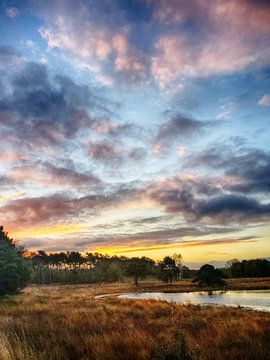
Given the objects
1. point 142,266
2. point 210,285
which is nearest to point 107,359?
point 210,285

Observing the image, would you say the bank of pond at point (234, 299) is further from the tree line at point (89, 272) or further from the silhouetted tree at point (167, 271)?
the silhouetted tree at point (167, 271)

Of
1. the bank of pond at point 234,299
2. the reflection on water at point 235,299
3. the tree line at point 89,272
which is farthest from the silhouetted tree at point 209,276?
the reflection on water at point 235,299

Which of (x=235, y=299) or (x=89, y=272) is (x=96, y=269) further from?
(x=235, y=299)

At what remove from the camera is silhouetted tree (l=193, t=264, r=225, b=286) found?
210 feet

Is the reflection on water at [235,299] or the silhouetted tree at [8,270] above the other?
the silhouetted tree at [8,270]

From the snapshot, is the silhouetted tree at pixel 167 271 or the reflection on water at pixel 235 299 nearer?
the reflection on water at pixel 235 299

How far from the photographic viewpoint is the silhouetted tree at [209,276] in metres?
Answer: 64.0

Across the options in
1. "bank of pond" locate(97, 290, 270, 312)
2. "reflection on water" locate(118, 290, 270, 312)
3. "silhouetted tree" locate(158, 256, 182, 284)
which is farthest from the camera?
"silhouetted tree" locate(158, 256, 182, 284)

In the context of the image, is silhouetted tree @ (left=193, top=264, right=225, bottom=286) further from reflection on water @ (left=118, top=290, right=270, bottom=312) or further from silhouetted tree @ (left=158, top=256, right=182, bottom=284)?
silhouetted tree @ (left=158, top=256, right=182, bottom=284)

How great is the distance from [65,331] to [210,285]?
56818 millimetres

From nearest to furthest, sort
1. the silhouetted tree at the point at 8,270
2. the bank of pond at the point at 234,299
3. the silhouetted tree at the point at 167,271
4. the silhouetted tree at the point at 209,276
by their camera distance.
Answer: the bank of pond at the point at 234,299 → the silhouetted tree at the point at 8,270 → the silhouetted tree at the point at 209,276 → the silhouetted tree at the point at 167,271

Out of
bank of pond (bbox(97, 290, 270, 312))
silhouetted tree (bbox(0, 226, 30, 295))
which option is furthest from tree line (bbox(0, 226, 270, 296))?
bank of pond (bbox(97, 290, 270, 312))

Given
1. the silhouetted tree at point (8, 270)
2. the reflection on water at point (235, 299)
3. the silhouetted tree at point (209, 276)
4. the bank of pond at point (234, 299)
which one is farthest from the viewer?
the silhouetted tree at point (209, 276)

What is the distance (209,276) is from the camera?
65.1 m
